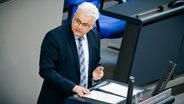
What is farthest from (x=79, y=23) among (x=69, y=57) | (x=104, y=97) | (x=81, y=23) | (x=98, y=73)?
(x=104, y=97)

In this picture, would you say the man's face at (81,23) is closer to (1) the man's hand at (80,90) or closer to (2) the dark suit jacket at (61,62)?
(2) the dark suit jacket at (61,62)

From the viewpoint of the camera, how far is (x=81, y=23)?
149 inches

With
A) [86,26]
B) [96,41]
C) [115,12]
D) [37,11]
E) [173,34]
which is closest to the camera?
[86,26]

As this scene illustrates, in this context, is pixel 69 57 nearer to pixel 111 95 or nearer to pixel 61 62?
pixel 61 62

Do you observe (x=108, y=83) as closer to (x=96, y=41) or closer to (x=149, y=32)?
(x=96, y=41)

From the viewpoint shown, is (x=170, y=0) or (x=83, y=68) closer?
(x=83, y=68)

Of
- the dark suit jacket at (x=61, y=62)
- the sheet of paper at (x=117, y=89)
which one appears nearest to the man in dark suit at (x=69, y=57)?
the dark suit jacket at (x=61, y=62)

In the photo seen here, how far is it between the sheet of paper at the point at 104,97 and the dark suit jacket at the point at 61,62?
7.1 inches

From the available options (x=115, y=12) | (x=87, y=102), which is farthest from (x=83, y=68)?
(x=115, y=12)

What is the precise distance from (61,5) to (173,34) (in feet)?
4.98

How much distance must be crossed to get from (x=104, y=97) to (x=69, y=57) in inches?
→ 17.1

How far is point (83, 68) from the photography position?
3.96 m

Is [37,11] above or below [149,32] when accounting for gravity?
above

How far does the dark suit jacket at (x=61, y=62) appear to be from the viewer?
12.4ft
